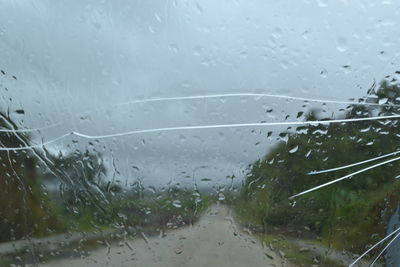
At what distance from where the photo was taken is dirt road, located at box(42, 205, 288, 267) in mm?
2658

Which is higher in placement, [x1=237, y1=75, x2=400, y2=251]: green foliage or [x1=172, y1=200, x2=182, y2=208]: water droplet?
[x1=237, y1=75, x2=400, y2=251]: green foliage

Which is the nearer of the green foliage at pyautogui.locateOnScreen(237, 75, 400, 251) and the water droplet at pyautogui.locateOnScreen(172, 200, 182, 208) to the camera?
the green foliage at pyautogui.locateOnScreen(237, 75, 400, 251)

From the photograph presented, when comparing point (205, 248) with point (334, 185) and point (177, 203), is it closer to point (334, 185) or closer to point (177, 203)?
point (177, 203)

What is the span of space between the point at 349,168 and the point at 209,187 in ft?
2.31

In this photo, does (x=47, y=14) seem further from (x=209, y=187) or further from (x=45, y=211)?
(x=209, y=187)

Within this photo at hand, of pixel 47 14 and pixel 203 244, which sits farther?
pixel 47 14

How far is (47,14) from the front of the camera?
3.05 m

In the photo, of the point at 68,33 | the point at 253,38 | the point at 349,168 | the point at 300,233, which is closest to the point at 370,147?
the point at 349,168

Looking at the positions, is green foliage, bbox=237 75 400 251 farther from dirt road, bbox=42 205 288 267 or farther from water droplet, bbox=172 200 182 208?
water droplet, bbox=172 200 182 208

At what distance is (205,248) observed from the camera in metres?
2.71


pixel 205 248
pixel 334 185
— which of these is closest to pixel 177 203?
pixel 205 248

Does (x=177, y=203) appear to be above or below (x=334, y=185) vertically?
below

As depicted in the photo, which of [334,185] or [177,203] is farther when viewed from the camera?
[177,203]

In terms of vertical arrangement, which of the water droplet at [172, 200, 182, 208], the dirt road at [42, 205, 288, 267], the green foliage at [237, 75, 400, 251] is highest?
the green foliage at [237, 75, 400, 251]
